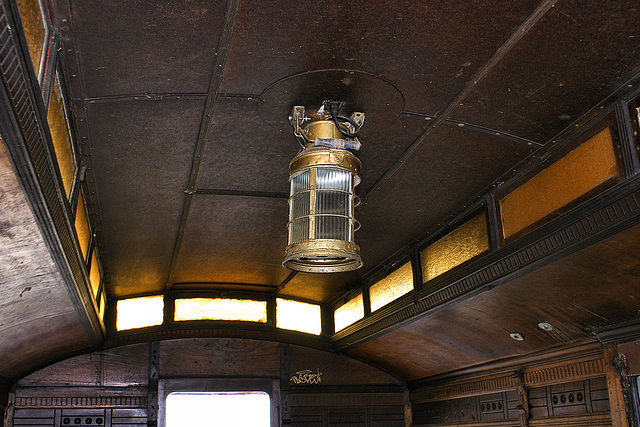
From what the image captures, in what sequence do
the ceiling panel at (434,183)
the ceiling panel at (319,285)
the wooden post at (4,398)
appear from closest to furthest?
the ceiling panel at (434,183)
the wooden post at (4,398)
the ceiling panel at (319,285)

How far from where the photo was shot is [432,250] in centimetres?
459

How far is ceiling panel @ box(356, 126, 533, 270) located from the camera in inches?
130

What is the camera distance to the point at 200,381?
625 centimetres

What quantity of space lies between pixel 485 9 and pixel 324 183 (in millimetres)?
1022

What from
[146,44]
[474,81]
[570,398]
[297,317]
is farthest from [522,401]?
[146,44]

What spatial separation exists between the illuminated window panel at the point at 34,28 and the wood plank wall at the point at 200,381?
462 centimetres

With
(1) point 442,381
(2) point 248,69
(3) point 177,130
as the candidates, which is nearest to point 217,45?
(2) point 248,69

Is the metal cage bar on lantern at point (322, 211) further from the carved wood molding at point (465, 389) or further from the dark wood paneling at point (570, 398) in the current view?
the carved wood molding at point (465, 389)

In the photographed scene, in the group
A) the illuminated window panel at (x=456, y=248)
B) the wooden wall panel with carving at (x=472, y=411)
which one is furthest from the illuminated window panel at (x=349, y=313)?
the illuminated window panel at (x=456, y=248)

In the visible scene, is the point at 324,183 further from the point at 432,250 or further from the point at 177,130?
the point at 432,250

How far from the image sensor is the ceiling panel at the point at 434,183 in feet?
Answer: 10.9

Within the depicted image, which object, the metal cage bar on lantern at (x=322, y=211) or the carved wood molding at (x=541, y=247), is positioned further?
the metal cage bar on lantern at (x=322, y=211)

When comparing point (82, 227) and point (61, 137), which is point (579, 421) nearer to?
point (82, 227)

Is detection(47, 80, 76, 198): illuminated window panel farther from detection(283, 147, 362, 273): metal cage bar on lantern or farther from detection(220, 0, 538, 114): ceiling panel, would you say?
detection(283, 147, 362, 273): metal cage bar on lantern
